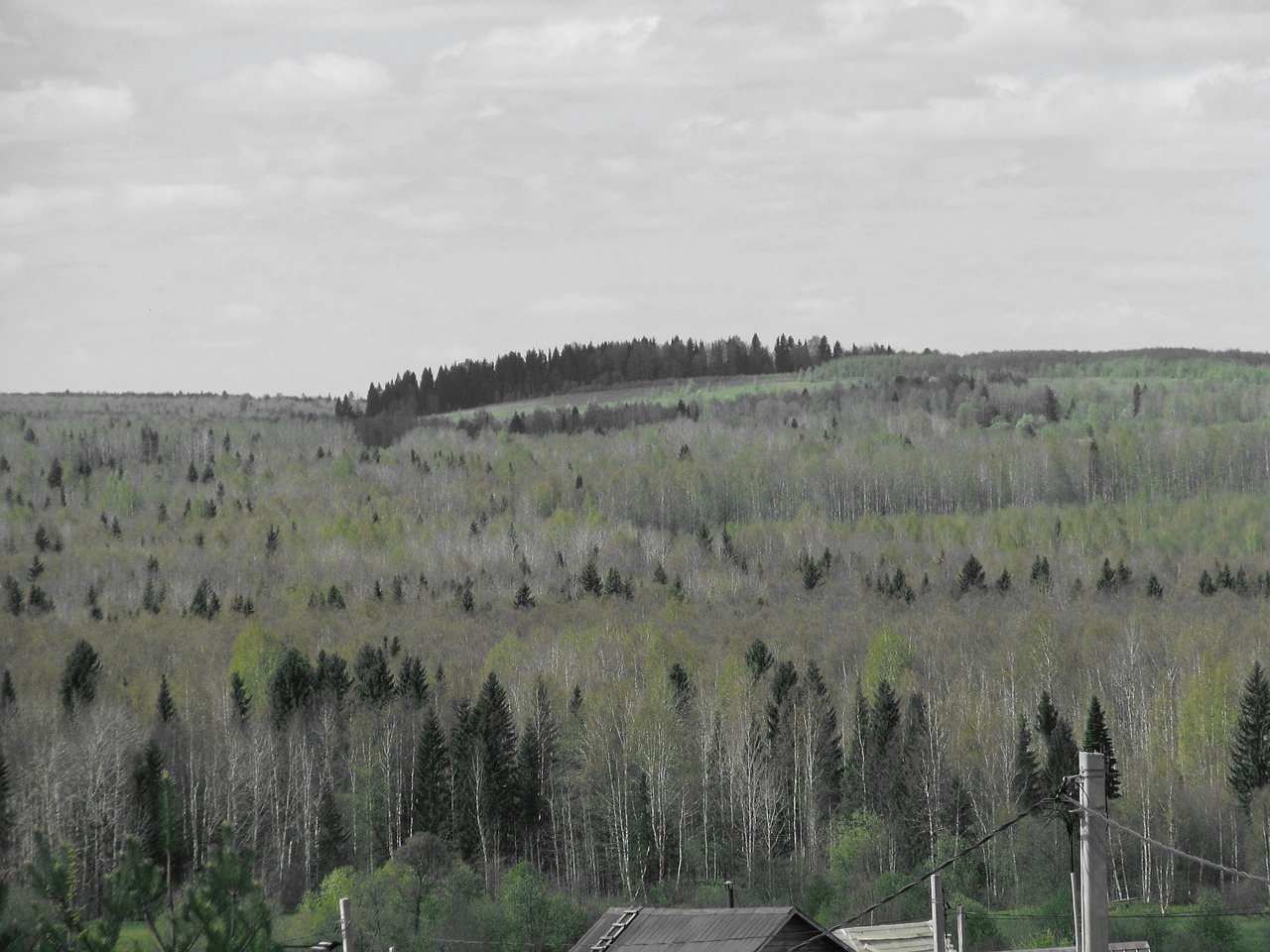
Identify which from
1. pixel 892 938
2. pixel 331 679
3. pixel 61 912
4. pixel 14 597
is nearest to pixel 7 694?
pixel 331 679

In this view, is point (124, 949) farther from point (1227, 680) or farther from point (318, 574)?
point (318, 574)

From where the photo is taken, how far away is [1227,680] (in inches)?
3907

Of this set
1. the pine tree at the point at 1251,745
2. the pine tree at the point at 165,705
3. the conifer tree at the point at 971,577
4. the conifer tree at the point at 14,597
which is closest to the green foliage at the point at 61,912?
the pine tree at the point at 1251,745

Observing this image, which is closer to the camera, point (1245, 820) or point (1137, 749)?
point (1245, 820)

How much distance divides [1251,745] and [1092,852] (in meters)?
78.1

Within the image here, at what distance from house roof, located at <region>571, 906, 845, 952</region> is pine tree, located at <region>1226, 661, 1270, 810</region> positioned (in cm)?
6033

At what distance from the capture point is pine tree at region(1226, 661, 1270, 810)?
289 ft

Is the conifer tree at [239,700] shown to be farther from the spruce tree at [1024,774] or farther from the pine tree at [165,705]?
the spruce tree at [1024,774]

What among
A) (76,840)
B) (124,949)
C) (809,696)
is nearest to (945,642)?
(809,696)

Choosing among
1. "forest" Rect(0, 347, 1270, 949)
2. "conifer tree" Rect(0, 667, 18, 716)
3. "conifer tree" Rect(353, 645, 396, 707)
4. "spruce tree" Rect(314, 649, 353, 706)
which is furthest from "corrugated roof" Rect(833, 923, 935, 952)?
"conifer tree" Rect(0, 667, 18, 716)

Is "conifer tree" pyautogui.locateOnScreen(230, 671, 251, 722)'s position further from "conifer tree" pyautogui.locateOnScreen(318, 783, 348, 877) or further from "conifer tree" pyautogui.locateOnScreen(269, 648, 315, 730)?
"conifer tree" pyautogui.locateOnScreen(318, 783, 348, 877)

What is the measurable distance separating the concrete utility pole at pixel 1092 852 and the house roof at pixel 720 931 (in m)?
14.2

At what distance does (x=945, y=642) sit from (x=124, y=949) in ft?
232

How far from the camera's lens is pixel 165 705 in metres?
108
